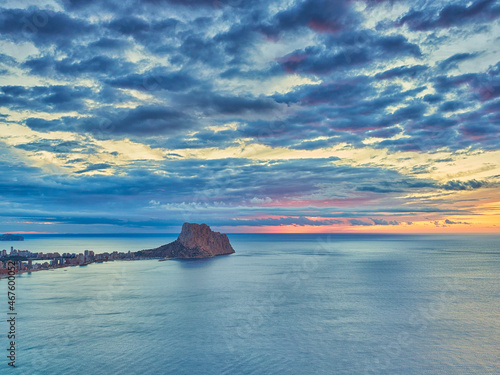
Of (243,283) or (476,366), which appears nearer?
(476,366)

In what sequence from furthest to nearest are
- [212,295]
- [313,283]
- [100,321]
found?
[313,283] < [212,295] < [100,321]

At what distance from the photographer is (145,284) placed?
11006cm

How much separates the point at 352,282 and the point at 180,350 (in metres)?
75.9

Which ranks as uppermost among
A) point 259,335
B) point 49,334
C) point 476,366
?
point 49,334

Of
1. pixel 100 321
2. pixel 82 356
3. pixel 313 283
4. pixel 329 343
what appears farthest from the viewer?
pixel 313 283

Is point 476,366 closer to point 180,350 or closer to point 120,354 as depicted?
point 180,350

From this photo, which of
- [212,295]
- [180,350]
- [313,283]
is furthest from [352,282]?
[180,350]

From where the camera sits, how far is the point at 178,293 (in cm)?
9325

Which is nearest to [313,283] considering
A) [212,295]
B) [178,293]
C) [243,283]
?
[243,283]

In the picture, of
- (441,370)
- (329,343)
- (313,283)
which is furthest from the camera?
(313,283)

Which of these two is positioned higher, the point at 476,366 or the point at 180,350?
the point at 180,350

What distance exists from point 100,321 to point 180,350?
915 inches

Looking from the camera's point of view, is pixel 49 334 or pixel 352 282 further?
pixel 352 282

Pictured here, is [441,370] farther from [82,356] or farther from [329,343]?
[82,356]
